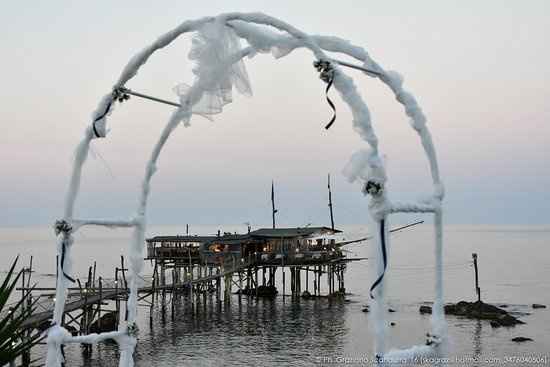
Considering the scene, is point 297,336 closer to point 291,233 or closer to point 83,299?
point 83,299

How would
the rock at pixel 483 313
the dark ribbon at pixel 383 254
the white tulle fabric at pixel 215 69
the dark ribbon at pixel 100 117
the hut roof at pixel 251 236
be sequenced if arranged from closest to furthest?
the dark ribbon at pixel 383 254 < the white tulle fabric at pixel 215 69 < the dark ribbon at pixel 100 117 < the rock at pixel 483 313 < the hut roof at pixel 251 236

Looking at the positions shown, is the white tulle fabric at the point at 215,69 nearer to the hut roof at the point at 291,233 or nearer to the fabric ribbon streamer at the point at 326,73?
the fabric ribbon streamer at the point at 326,73

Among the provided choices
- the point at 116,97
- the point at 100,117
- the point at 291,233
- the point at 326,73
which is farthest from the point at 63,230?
the point at 291,233

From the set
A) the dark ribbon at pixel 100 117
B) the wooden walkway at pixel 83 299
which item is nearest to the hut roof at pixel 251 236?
the wooden walkway at pixel 83 299

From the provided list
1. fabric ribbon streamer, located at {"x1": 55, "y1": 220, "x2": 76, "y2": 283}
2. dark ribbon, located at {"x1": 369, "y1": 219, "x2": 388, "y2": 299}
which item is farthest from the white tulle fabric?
dark ribbon, located at {"x1": 369, "y1": 219, "x2": 388, "y2": 299}

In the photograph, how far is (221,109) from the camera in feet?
19.7

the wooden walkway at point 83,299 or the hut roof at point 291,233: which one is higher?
the hut roof at point 291,233

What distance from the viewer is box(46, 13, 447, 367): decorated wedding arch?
453cm

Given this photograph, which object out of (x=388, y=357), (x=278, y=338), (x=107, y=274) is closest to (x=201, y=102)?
(x=388, y=357)

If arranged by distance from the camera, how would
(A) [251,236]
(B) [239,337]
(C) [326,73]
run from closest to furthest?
(C) [326,73] < (B) [239,337] < (A) [251,236]

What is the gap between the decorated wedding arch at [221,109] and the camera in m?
4.53

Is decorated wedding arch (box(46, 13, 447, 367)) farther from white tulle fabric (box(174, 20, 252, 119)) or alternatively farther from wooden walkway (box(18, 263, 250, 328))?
wooden walkway (box(18, 263, 250, 328))

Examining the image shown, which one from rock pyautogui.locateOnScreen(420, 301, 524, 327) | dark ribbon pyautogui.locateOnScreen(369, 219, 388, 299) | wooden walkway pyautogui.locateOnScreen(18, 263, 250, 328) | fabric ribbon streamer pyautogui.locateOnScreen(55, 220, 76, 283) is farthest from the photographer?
rock pyautogui.locateOnScreen(420, 301, 524, 327)

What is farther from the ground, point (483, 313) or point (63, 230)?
point (63, 230)
